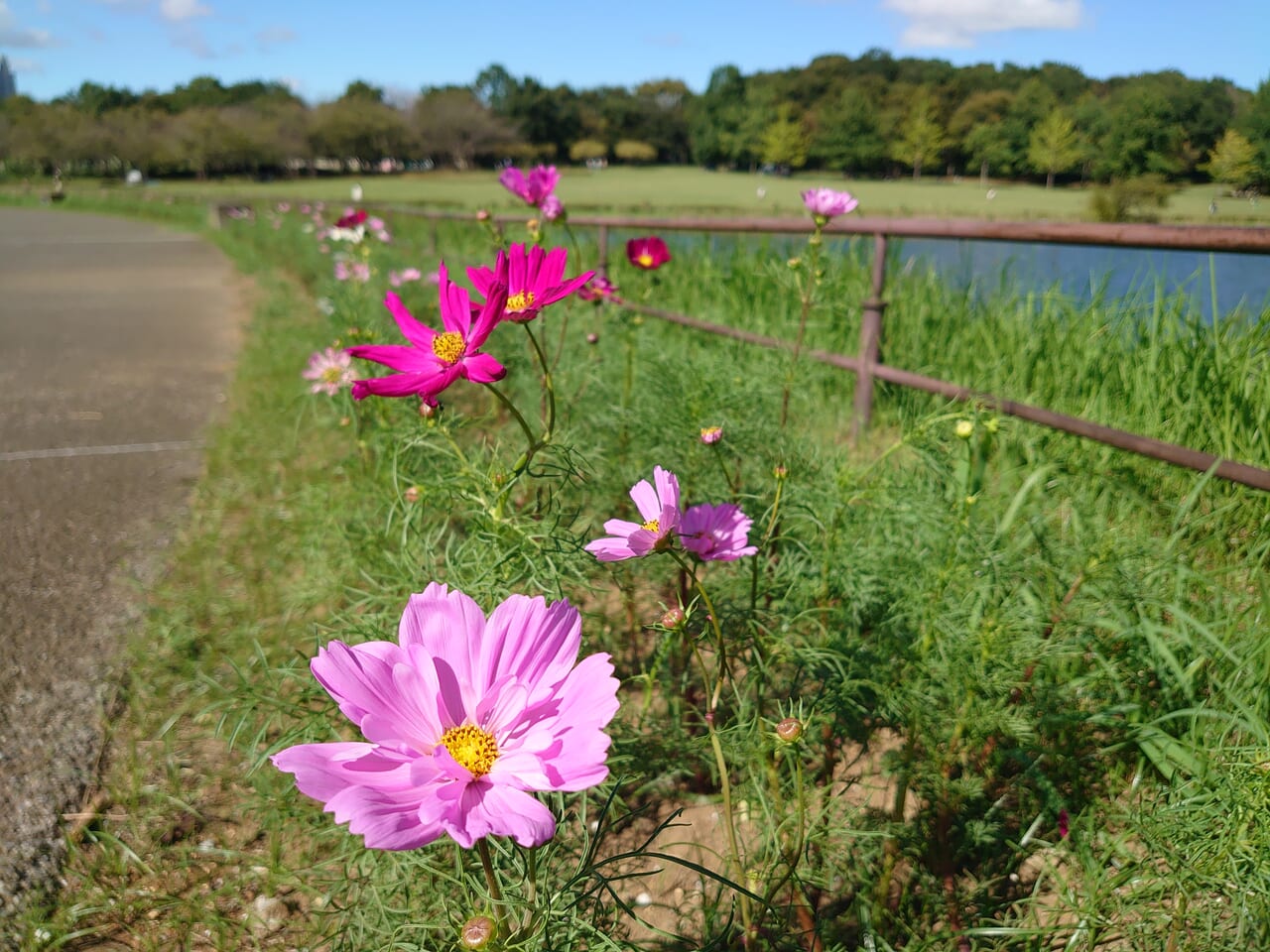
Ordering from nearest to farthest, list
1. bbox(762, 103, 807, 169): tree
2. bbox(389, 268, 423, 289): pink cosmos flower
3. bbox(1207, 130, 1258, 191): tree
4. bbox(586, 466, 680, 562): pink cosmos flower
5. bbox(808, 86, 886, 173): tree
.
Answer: bbox(586, 466, 680, 562): pink cosmos flower < bbox(1207, 130, 1258, 191): tree < bbox(389, 268, 423, 289): pink cosmos flower < bbox(808, 86, 886, 173): tree < bbox(762, 103, 807, 169): tree

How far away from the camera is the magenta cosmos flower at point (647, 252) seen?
252 centimetres

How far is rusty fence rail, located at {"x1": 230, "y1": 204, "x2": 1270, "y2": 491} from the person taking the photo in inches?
60.5

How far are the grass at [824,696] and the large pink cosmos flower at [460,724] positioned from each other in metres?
0.17

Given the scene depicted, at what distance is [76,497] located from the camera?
118 inches

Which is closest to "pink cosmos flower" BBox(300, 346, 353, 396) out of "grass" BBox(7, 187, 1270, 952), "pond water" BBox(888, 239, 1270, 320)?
"grass" BBox(7, 187, 1270, 952)

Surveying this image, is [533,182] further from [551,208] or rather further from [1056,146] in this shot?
[1056,146]

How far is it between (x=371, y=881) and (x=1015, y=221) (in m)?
2.21

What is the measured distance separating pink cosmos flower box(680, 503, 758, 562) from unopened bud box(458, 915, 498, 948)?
1.72ft

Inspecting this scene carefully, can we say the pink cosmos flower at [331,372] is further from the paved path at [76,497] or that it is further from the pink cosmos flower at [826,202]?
the pink cosmos flower at [826,202]

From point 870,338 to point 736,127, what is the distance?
40.6 meters

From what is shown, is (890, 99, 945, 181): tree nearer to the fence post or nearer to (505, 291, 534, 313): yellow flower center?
the fence post

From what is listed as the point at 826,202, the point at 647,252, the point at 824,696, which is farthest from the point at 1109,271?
the point at 824,696

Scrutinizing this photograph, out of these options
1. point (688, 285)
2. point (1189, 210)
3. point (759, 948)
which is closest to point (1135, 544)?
point (759, 948)

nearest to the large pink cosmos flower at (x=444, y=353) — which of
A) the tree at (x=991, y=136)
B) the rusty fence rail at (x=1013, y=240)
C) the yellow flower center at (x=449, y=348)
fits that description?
the yellow flower center at (x=449, y=348)
